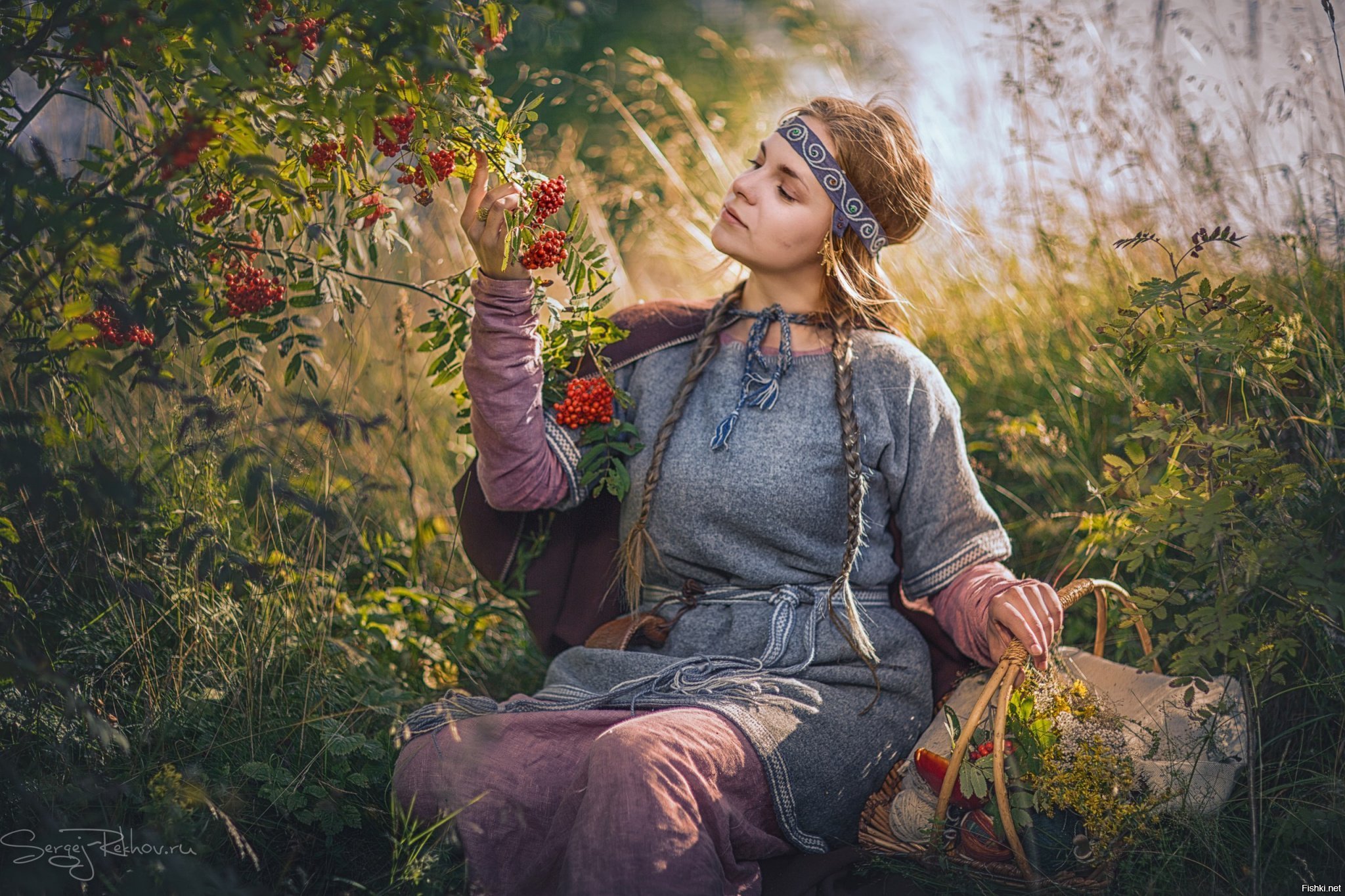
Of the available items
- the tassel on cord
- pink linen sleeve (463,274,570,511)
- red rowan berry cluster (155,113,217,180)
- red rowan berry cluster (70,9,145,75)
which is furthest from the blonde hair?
red rowan berry cluster (70,9,145,75)

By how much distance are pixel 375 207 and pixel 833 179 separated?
102 centimetres

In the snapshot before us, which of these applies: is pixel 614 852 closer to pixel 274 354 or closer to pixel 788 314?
pixel 788 314

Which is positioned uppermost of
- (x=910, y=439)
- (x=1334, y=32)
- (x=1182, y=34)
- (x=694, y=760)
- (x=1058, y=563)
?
(x=1182, y=34)

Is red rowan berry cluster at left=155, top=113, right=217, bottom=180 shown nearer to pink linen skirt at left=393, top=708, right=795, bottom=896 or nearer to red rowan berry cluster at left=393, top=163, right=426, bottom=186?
red rowan berry cluster at left=393, top=163, right=426, bottom=186

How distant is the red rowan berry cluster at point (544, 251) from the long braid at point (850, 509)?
71 cm

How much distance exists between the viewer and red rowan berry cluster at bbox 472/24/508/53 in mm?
1762

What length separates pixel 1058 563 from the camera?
291cm

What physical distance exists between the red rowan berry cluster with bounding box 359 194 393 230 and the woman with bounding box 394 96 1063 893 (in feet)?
0.55

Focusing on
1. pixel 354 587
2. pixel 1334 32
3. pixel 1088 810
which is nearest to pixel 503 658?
pixel 354 587

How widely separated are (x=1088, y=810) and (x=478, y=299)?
1529 millimetres

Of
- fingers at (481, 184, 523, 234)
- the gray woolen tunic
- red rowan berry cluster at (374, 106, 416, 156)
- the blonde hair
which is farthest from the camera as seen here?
the blonde hair

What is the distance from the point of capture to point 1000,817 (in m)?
1.88

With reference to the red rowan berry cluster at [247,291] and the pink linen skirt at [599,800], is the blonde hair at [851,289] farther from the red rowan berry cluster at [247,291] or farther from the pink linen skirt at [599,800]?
the red rowan berry cluster at [247,291]

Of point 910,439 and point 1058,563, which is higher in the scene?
point 910,439
